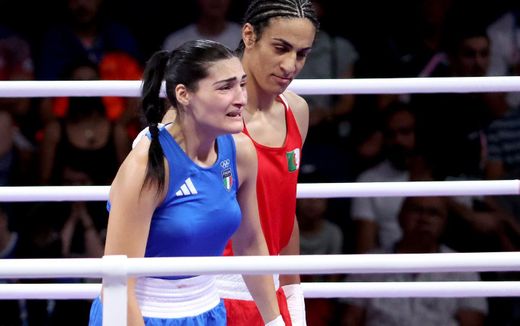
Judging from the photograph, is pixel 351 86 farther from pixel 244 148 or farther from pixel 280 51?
pixel 244 148

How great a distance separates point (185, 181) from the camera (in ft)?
7.94

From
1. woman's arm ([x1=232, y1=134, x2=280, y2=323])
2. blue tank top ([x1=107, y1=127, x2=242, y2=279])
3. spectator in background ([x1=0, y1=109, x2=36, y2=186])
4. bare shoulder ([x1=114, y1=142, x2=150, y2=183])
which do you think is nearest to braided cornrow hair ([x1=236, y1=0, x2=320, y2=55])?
woman's arm ([x1=232, y1=134, x2=280, y2=323])

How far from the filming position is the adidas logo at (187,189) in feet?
7.91

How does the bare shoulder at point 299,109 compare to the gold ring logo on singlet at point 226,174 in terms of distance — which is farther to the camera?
the bare shoulder at point 299,109

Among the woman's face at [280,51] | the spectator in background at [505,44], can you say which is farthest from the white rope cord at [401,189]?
the spectator in background at [505,44]

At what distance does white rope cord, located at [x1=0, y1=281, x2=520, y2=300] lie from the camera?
2.93 m

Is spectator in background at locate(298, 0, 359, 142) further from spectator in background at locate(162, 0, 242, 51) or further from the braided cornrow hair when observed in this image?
the braided cornrow hair

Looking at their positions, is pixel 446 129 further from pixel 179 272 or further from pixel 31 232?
pixel 179 272

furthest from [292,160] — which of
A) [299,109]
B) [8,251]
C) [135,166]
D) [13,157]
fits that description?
[13,157]

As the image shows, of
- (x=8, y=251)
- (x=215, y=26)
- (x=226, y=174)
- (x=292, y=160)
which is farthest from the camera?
(x=215, y=26)

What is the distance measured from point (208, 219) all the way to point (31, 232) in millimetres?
2145

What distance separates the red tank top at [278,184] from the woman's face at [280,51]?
14cm

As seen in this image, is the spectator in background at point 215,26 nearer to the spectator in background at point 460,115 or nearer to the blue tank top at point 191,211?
the spectator in background at point 460,115

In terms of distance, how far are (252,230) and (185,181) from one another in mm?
257
